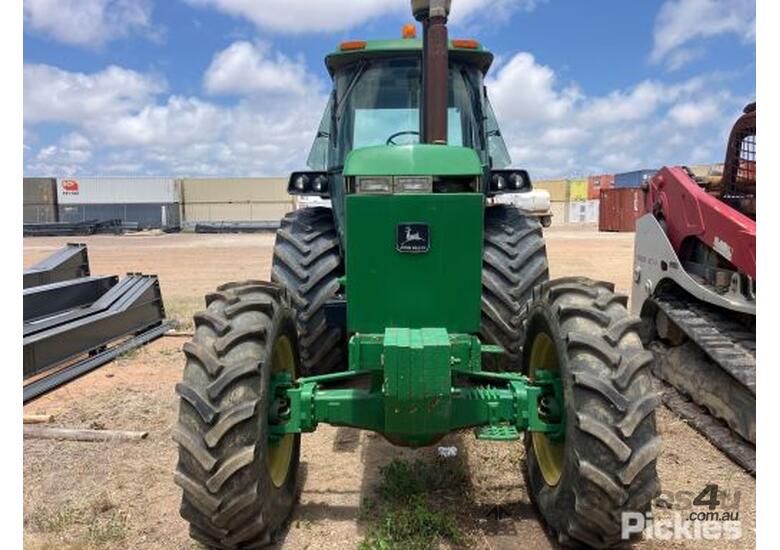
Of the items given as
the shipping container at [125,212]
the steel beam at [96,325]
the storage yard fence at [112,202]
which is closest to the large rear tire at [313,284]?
the steel beam at [96,325]

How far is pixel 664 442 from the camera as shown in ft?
15.7

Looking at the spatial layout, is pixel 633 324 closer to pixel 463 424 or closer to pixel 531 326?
pixel 531 326

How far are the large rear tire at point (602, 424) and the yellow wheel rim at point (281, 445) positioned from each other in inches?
58.3

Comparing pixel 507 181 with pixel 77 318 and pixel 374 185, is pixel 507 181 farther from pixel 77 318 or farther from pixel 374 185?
pixel 77 318

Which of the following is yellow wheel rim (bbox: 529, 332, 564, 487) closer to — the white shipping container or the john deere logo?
the john deere logo

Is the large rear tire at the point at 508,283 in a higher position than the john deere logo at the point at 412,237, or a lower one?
lower

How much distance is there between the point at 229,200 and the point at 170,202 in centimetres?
399

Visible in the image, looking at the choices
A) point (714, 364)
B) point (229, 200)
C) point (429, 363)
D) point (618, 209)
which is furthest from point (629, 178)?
point (429, 363)

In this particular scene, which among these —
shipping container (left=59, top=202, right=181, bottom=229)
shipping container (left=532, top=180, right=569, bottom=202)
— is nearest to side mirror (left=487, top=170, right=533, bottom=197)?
shipping container (left=59, top=202, right=181, bottom=229)

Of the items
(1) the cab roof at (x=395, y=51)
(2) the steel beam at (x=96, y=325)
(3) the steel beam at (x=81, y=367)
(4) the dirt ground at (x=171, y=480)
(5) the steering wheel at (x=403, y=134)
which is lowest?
(4) the dirt ground at (x=171, y=480)

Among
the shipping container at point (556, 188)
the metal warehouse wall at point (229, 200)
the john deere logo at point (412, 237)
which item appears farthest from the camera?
the shipping container at point (556, 188)

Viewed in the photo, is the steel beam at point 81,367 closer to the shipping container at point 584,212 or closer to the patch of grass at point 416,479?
the patch of grass at point 416,479

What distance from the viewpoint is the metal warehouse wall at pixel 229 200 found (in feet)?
138

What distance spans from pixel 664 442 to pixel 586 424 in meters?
2.22
